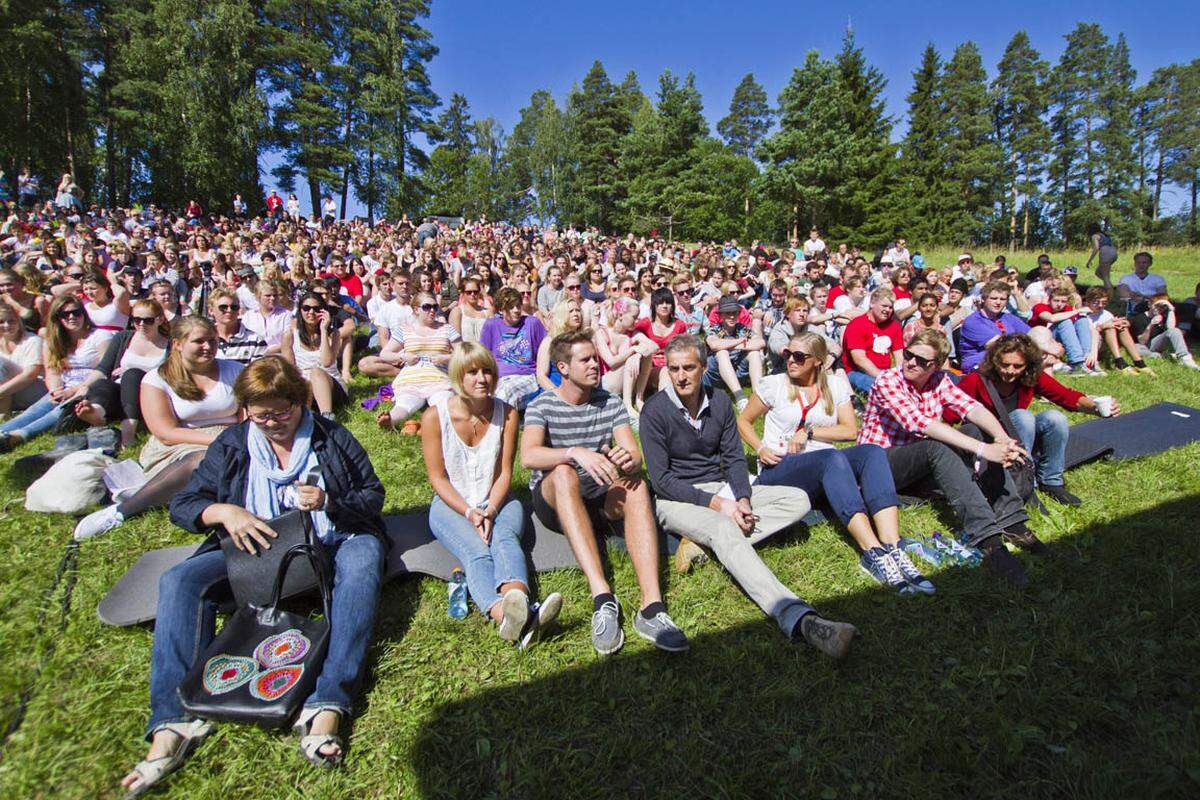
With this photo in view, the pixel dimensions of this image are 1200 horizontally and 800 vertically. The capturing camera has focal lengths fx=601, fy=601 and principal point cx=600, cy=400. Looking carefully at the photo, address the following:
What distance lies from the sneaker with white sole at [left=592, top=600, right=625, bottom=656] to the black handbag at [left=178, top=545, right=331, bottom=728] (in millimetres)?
1209

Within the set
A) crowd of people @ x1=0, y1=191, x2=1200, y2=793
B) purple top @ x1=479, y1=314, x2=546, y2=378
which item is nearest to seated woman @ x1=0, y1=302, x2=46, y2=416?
crowd of people @ x1=0, y1=191, x2=1200, y2=793

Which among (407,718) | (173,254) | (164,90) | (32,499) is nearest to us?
(407,718)

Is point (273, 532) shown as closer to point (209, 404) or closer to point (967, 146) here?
point (209, 404)

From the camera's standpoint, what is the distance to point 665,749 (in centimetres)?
237

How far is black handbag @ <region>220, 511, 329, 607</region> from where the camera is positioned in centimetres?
264

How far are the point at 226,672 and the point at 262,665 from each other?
12 cm

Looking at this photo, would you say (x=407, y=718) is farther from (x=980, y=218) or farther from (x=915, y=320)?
(x=980, y=218)

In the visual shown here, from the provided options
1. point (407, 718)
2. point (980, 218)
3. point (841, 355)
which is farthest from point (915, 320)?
point (980, 218)

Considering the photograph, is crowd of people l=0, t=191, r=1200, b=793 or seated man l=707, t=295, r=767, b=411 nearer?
crowd of people l=0, t=191, r=1200, b=793

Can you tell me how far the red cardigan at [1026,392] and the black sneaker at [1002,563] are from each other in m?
0.91

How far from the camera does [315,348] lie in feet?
20.9

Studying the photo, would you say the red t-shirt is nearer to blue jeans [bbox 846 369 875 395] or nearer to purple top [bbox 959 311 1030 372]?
blue jeans [bbox 846 369 875 395]

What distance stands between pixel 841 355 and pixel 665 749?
556cm

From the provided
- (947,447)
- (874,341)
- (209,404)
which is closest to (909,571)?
(947,447)
